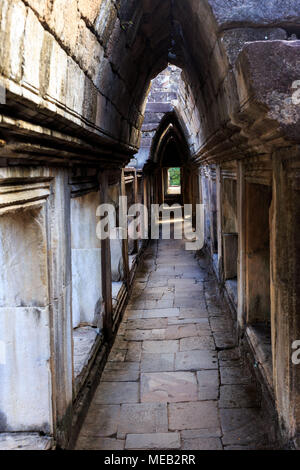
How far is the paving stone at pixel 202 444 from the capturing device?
3.37 metres

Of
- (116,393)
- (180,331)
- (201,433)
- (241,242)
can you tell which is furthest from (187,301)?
(201,433)

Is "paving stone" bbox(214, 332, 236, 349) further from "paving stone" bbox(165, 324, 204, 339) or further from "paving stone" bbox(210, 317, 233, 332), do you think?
"paving stone" bbox(165, 324, 204, 339)

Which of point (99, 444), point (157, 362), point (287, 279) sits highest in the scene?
point (287, 279)

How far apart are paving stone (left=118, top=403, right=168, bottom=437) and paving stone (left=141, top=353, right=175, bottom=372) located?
75 centimetres

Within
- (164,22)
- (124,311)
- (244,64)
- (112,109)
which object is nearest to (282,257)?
(244,64)

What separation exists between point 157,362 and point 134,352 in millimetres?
420

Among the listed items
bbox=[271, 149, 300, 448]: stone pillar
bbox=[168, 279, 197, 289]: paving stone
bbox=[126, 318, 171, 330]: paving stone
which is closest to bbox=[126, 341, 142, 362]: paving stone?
bbox=[126, 318, 171, 330]: paving stone

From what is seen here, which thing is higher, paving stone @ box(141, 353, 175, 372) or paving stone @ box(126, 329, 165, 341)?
paving stone @ box(126, 329, 165, 341)

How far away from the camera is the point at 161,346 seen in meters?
5.45

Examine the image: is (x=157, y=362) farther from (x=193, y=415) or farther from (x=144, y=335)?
(x=193, y=415)

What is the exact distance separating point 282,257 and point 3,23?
208cm

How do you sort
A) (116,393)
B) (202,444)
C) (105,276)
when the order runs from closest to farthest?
(202,444)
(116,393)
(105,276)

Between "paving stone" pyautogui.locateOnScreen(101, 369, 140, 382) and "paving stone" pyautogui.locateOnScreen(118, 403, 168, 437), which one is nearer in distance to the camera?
"paving stone" pyautogui.locateOnScreen(118, 403, 168, 437)

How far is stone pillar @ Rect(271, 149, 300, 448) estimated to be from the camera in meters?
Result: 2.63
